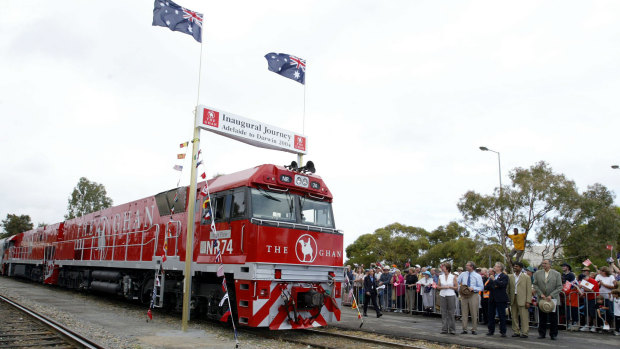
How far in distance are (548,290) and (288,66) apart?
1038 centimetres

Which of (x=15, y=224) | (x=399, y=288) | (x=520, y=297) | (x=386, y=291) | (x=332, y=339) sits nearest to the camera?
(x=332, y=339)

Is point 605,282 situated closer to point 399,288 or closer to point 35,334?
point 399,288

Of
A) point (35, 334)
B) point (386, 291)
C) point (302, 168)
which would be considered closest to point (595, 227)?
point (386, 291)

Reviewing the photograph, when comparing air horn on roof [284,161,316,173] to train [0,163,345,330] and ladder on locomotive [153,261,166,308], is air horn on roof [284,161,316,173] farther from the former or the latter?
ladder on locomotive [153,261,166,308]

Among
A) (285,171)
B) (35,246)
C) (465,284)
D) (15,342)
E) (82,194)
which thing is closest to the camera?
(15,342)

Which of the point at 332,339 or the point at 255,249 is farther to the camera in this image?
the point at 332,339

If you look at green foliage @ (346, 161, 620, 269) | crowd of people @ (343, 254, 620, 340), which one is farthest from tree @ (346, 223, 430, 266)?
crowd of people @ (343, 254, 620, 340)

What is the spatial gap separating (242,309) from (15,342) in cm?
457

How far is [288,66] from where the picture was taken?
1551 cm

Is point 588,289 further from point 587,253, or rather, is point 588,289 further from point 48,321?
point 587,253

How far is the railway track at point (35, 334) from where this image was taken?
8766 millimetres

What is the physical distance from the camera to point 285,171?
10.8 m

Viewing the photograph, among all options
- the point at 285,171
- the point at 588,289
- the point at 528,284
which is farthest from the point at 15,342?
the point at 588,289

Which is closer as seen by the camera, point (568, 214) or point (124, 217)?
point (124, 217)
